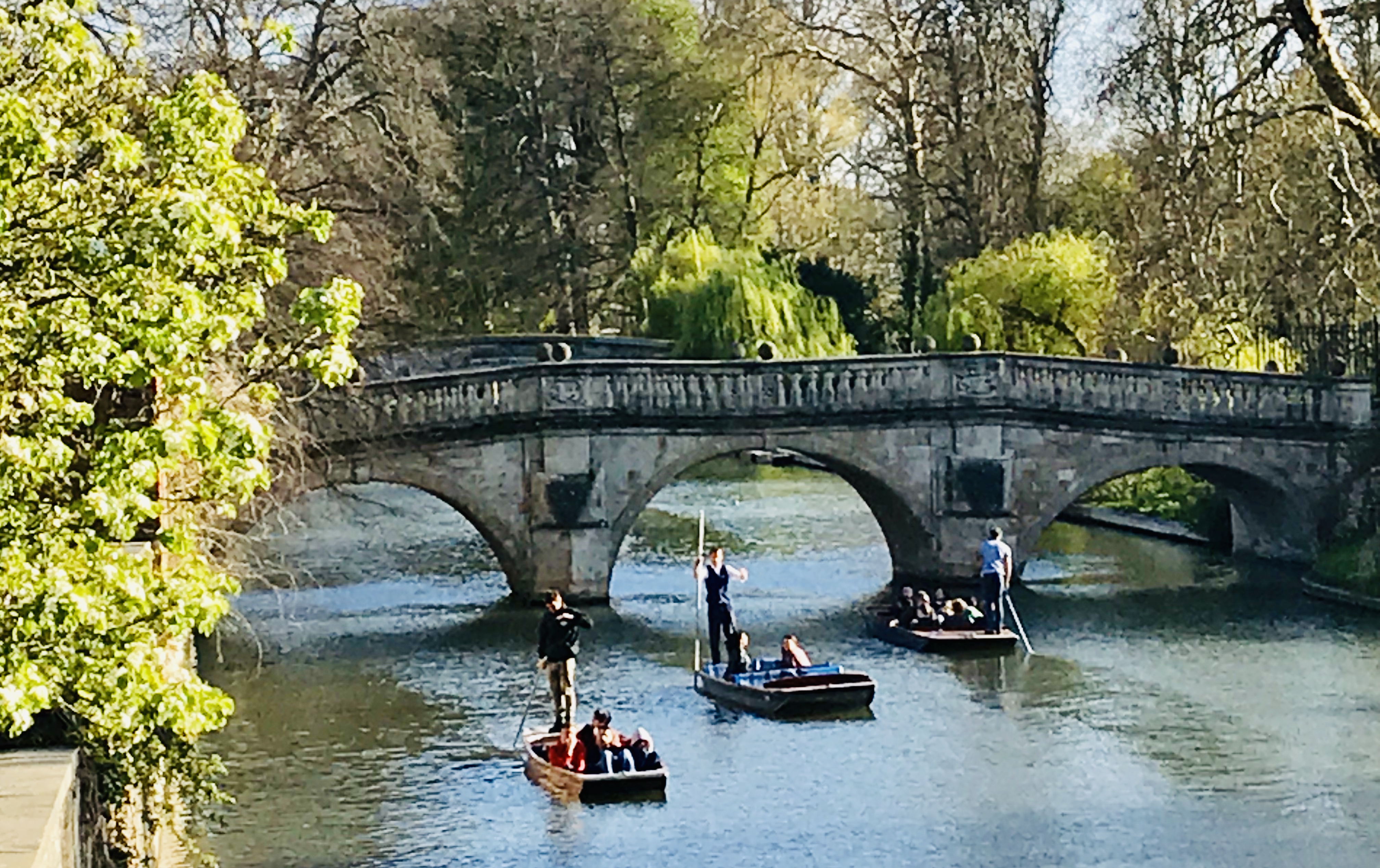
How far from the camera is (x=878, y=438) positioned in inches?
1097

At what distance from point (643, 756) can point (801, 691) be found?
3.35 metres

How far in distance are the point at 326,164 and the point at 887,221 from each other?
2218 centimetres

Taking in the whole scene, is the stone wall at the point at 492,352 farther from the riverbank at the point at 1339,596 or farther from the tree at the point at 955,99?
the riverbank at the point at 1339,596

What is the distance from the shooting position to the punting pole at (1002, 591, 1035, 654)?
23.6 meters

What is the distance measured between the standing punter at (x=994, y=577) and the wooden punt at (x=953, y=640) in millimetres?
138

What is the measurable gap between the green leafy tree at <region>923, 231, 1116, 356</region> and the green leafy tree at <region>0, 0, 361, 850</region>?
26.3 metres

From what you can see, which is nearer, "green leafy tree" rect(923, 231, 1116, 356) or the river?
the river

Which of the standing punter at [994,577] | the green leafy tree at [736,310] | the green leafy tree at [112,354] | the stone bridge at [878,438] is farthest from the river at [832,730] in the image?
the green leafy tree at [736,310]

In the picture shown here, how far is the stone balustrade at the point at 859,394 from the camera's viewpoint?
85.9ft

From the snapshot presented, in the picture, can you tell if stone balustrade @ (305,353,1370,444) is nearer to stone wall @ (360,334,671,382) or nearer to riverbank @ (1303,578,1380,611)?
stone wall @ (360,334,671,382)

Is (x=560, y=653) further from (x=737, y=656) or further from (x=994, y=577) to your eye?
(x=994, y=577)

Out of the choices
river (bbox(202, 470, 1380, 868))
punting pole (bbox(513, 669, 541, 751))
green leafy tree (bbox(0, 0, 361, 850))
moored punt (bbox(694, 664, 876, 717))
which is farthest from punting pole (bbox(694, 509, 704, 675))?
green leafy tree (bbox(0, 0, 361, 850))

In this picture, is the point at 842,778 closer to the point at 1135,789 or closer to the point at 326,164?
the point at 1135,789

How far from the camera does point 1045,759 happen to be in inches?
716
